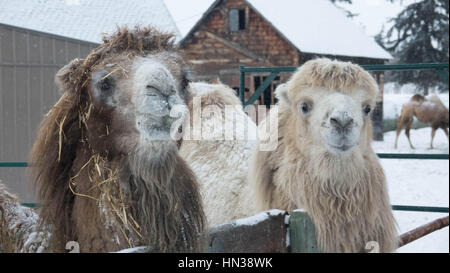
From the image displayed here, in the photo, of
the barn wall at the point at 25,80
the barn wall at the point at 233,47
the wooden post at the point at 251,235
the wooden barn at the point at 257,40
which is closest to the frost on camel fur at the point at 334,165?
the wooden post at the point at 251,235

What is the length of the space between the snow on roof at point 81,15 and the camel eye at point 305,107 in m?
1.58

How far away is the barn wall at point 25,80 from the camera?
550cm

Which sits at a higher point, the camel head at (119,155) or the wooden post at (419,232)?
the camel head at (119,155)

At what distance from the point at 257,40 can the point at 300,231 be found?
13783 millimetres

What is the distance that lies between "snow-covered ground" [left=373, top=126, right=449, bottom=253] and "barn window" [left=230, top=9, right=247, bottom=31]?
579 cm

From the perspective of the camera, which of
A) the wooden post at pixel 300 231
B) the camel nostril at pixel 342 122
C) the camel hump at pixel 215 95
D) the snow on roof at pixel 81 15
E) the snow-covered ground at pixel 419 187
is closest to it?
the wooden post at pixel 300 231

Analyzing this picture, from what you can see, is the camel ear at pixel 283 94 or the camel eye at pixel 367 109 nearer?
the camel eye at pixel 367 109

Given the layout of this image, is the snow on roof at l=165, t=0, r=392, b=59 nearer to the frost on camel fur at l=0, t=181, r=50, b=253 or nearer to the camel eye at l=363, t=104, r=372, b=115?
the camel eye at l=363, t=104, r=372, b=115

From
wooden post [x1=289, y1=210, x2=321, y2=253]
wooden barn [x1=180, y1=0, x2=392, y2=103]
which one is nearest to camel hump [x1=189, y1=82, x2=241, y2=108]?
wooden post [x1=289, y1=210, x2=321, y2=253]

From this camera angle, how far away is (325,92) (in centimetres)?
266

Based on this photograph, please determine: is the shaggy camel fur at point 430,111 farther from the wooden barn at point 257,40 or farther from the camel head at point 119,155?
the camel head at point 119,155

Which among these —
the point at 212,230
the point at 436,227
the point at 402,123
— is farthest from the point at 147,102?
the point at 402,123

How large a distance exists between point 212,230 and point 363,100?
142 centimetres

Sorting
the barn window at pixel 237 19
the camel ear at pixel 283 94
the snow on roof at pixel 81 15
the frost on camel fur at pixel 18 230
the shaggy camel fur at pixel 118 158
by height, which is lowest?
the frost on camel fur at pixel 18 230
